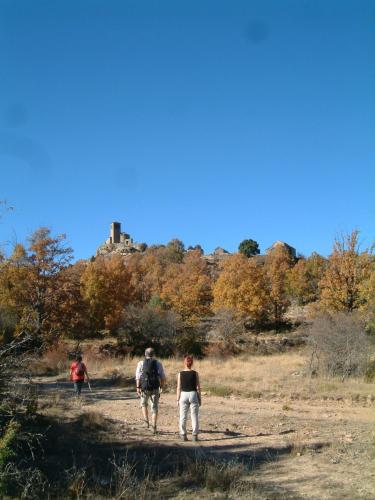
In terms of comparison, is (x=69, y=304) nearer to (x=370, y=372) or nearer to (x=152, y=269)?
(x=370, y=372)

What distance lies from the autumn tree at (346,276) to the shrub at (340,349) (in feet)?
36.6

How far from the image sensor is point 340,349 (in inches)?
857

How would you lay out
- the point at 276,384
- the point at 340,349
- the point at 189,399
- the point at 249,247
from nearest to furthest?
1. the point at 189,399
2. the point at 276,384
3. the point at 340,349
4. the point at 249,247

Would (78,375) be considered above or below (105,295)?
below

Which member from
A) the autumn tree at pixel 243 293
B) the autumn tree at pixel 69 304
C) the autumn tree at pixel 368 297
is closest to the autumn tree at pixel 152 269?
the autumn tree at pixel 243 293

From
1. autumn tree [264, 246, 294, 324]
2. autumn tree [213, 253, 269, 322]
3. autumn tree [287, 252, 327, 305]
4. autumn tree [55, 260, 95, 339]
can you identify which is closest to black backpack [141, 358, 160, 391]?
autumn tree [55, 260, 95, 339]

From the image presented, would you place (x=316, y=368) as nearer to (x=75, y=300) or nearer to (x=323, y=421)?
(x=323, y=421)

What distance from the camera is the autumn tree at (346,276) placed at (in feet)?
112

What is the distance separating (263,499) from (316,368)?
16641 millimetres

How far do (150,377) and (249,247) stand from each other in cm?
11146

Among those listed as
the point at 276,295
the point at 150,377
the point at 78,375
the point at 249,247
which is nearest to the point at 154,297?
the point at 276,295

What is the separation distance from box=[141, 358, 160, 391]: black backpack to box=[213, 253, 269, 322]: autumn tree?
3981 cm

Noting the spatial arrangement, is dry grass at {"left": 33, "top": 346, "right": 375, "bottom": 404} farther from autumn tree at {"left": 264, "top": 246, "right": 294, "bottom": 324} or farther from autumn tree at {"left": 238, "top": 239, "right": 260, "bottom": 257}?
autumn tree at {"left": 238, "top": 239, "right": 260, "bottom": 257}

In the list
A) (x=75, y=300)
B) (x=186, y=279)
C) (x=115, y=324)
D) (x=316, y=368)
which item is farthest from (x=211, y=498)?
(x=186, y=279)
